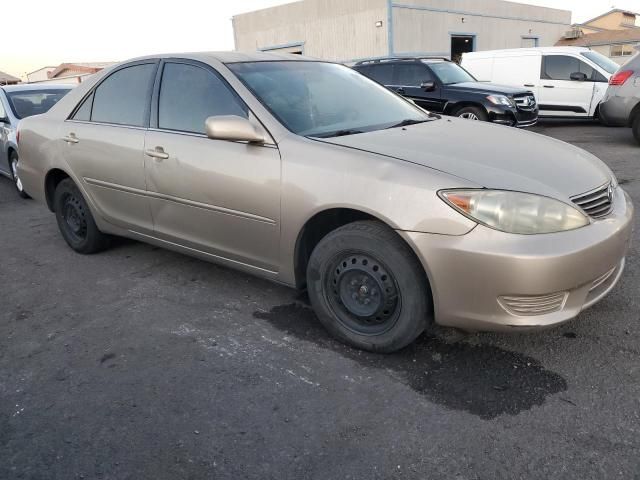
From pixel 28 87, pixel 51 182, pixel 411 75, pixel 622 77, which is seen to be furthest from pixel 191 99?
pixel 411 75

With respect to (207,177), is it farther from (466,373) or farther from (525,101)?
(525,101)

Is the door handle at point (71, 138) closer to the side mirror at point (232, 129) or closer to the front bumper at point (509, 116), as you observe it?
the side mirror at point (232, 129)

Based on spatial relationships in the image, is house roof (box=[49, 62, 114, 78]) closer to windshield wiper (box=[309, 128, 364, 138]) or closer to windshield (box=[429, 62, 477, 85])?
windshield (box=[429, 62, 477, 85])

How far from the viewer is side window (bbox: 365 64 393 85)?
1096 cm

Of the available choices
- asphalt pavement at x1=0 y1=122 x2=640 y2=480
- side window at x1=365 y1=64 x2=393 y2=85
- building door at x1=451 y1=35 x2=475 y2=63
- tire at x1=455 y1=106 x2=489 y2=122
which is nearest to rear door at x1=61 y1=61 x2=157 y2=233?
asphalt pavement at x1=0 y1=122 x2=640 y2=480

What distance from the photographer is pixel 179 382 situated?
265 cm

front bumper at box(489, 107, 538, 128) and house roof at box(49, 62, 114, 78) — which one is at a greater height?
house roof at box(49, 62, 114, 78)

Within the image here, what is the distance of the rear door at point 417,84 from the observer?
405 inches

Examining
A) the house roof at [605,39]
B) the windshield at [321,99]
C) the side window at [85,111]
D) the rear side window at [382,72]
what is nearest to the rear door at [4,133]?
the side window at [85,111]

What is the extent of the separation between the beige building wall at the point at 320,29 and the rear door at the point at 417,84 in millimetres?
12103

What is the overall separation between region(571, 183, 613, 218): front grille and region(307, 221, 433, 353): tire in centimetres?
84

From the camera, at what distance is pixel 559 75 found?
11.6 m

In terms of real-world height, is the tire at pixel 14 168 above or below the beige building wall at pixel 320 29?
below

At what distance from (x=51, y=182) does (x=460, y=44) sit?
91.0 ft
